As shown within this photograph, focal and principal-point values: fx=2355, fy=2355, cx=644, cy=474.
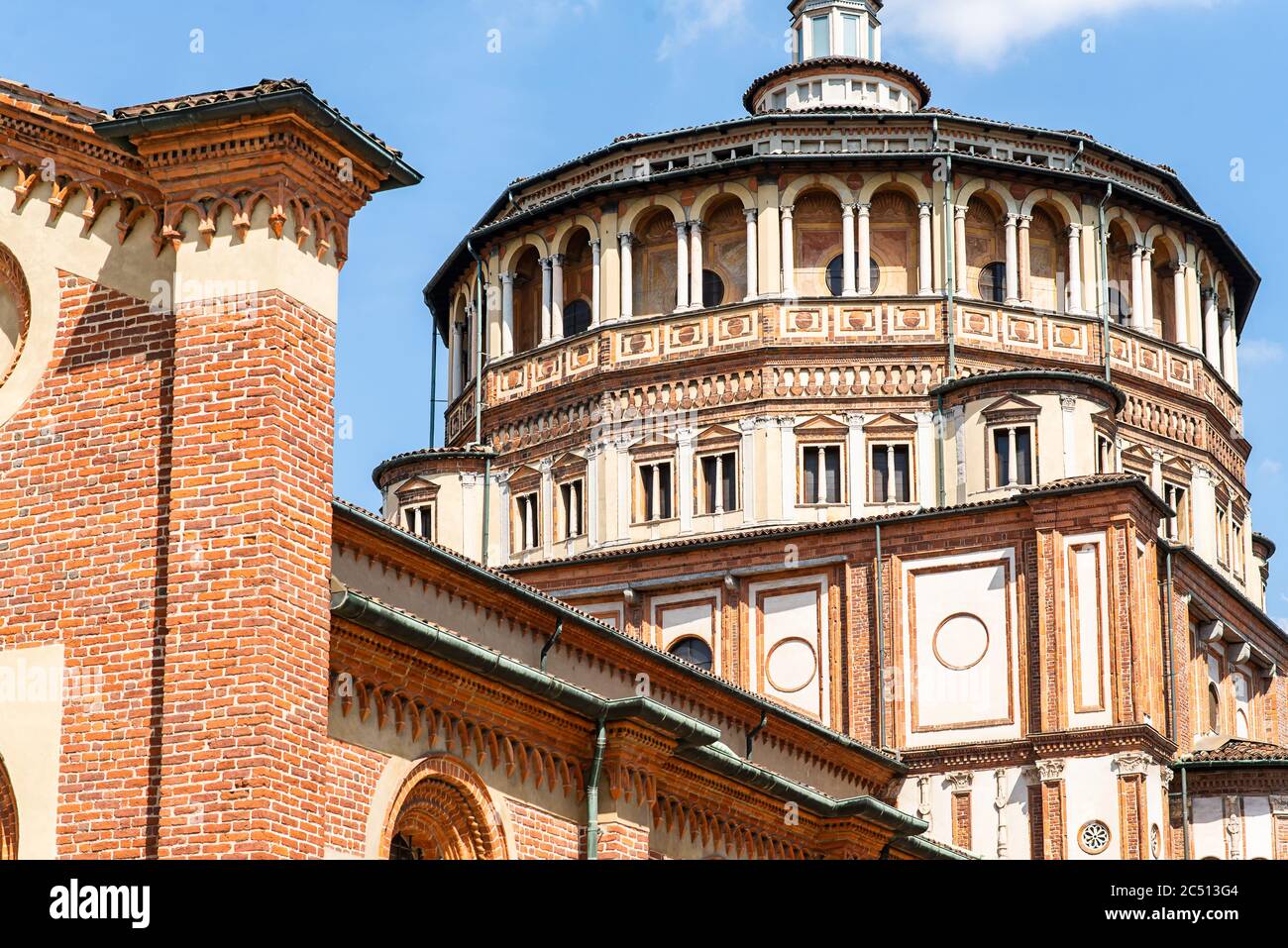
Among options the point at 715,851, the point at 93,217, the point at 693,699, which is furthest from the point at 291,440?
the point at 693,699

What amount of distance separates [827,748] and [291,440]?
814 inches

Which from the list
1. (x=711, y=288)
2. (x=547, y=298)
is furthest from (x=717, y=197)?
(x=547, y=298)

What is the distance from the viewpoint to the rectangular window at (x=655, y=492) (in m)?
48.1

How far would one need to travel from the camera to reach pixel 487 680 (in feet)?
77.5

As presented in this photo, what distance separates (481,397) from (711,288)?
606 centimetres

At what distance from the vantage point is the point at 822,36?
56281 mm

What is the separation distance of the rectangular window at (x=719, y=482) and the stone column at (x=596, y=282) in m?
4.39

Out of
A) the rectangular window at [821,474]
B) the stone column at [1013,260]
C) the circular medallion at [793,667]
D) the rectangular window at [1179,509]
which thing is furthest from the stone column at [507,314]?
the rectangular window at [1179,509]

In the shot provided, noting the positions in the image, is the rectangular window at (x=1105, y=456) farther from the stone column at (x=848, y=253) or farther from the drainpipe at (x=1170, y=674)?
the stone column at (x=848, y=253)

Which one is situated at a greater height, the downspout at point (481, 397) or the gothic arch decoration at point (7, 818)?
the downspout at point (481, 397)

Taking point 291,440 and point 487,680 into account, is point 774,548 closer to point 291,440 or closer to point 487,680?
point 487,680
